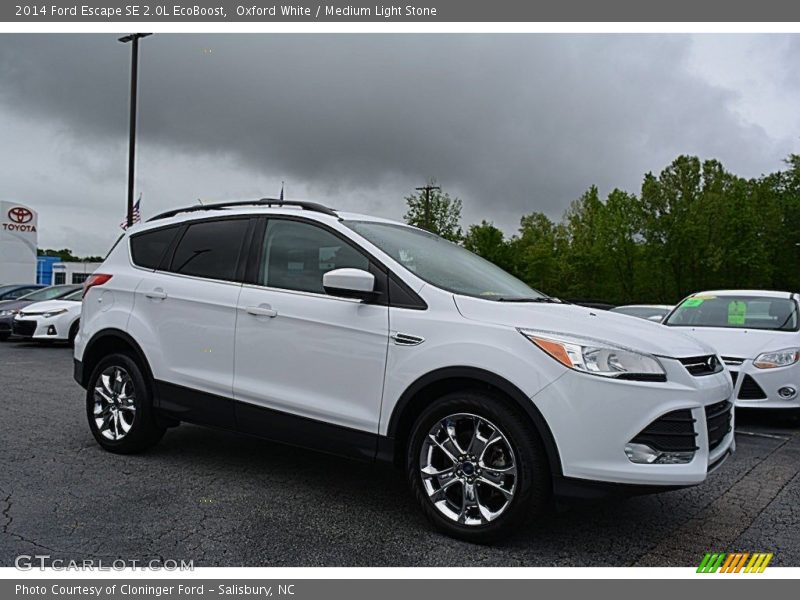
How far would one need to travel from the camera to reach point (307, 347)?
4.20 metres

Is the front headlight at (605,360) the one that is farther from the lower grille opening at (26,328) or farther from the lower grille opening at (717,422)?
the lower grille opening at (26,328)

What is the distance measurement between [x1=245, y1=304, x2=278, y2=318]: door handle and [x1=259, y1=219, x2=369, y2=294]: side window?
17 centimetres

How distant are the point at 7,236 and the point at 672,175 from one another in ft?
147

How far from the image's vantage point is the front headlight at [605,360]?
338 cm

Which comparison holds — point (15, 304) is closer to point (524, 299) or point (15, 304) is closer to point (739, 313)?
point (739, 313)

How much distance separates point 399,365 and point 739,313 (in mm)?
6250

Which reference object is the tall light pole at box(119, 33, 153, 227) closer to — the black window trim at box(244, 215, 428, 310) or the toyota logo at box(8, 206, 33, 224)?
the black window trim at box(244, 215, 428, 310)

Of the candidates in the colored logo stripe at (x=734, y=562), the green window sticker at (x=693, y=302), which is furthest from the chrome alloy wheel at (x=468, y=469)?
the green window sticker at (x=693, y=302)

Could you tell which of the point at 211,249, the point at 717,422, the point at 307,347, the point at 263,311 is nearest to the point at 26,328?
the point at 211,249

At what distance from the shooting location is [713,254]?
48906mm

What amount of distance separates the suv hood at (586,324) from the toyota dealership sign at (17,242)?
37.8 m

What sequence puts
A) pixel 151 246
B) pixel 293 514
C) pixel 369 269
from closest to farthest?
pixel 293 514 → pixel 369 269 → pixel 151 246

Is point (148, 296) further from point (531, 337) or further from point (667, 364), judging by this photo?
point (667, 364)

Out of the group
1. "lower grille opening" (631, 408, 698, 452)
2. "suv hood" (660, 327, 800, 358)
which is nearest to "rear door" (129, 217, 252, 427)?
"lower grille opening" (631, 408, 698, 452)
